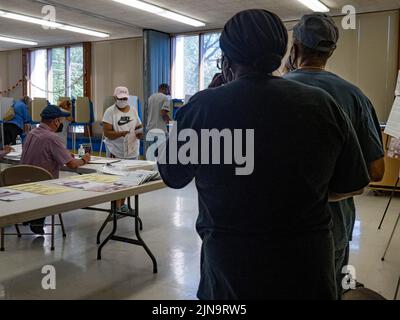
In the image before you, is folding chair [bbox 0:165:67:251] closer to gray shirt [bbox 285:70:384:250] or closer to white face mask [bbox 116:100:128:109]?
white face mask [bbox 116:100:128:109]

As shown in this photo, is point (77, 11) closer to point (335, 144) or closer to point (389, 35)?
point (389, 35)

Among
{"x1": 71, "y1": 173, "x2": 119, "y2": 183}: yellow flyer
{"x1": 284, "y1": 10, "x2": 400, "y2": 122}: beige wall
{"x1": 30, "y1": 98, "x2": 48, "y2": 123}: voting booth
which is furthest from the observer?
{"x1": 30, "y1": 98, "x2": 48, "y2": 123}: voting booth

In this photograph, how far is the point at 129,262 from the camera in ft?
11.0

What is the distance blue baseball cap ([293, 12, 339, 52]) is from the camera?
1.57 m

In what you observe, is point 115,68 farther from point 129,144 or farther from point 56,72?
point 129,144

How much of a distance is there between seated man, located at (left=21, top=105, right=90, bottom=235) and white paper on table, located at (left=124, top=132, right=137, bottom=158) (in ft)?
4.00

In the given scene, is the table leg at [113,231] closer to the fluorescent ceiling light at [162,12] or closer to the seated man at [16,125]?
the seated man at [16,125]

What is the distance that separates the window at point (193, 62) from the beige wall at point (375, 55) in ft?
9.19

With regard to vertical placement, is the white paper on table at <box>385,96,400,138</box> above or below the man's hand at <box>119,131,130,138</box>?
above

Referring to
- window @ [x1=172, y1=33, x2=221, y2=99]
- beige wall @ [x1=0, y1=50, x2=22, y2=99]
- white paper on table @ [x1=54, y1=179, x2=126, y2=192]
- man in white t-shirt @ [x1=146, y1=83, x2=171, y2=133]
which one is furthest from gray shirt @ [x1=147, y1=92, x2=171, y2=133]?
beige wall @ [x1=0, y1=50, x2=22, y2=99]

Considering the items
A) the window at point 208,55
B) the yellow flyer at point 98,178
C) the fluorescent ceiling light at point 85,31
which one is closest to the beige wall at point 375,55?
the window at point 208,55

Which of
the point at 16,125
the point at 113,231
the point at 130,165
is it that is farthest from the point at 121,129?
the point at 16,125

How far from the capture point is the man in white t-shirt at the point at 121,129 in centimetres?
487
